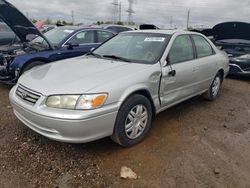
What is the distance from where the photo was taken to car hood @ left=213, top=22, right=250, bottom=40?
27.4 feet

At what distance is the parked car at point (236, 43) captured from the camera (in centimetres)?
763

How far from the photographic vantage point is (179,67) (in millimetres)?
4023

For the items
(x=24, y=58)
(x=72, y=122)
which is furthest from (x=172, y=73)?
(x=24, y=58)

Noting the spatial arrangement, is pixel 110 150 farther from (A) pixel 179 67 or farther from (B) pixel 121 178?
(A) pixel 179 67

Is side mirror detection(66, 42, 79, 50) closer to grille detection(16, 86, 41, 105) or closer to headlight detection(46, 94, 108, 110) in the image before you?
grille detection(16, 86, 41, 105)

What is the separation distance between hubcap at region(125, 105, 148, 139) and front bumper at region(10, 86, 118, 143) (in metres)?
0.33

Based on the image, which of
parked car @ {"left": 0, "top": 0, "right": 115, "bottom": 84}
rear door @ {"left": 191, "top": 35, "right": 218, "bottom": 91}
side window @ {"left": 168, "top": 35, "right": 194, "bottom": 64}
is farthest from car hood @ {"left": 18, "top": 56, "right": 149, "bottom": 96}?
parked car @ {"left": 0, "top": 0, "right": 115, "bottom": 84}

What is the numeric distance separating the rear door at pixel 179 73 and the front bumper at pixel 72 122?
1.13m

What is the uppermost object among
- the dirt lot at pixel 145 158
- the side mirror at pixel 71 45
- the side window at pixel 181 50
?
the side window at pixel 181 50

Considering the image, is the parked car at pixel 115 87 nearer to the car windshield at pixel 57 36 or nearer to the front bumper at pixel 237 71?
the car windshield at pixel 57 36

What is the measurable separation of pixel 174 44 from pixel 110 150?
6.34 feet

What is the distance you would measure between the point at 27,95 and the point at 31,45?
3460mm

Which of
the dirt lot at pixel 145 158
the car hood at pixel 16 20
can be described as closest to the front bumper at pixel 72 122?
the dirt lot at pixel 145 158

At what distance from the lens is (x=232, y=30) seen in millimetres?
8703
